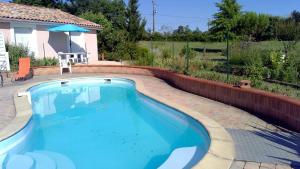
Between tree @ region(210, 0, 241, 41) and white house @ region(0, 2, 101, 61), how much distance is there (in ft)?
66.4

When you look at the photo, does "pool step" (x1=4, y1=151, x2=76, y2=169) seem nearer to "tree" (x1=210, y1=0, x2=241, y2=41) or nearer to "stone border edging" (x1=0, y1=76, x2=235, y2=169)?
"stone border edging" (x1=0, y1=76, x2=235, y2=169)

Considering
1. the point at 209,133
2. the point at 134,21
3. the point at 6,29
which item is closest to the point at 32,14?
the point at 6,29

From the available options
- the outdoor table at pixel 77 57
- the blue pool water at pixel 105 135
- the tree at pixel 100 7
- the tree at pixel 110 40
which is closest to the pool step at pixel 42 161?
the blue pool water at pixel 105 135

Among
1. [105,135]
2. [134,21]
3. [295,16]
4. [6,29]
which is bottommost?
[105,135]

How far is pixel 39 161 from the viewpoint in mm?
5641

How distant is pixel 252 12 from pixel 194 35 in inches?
333

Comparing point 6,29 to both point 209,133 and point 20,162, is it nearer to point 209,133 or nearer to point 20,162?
point 20,162

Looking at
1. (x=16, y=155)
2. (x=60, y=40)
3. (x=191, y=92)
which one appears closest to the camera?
(x=16, y=155)

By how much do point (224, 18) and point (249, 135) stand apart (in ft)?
112

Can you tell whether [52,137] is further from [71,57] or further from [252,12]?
[252,12]

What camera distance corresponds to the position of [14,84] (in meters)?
12.4

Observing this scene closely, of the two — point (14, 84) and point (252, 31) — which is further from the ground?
point (252, 31)

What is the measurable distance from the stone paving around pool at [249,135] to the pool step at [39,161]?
41.0 inches

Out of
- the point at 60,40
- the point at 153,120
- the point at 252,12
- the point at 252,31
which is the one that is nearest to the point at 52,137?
the point at 153,120
